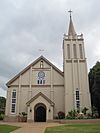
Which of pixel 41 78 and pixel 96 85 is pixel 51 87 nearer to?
pixel 41 78

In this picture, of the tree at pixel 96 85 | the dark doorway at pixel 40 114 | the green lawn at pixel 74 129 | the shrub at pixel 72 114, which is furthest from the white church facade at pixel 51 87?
the green lawn at pixel 74 129

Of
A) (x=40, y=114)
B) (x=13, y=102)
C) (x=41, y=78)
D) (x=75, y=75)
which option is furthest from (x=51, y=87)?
(x=13, y=102)

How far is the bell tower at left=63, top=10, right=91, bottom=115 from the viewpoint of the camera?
107 feet

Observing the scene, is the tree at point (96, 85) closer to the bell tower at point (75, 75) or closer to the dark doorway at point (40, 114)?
the bell tower at point (75, 75)

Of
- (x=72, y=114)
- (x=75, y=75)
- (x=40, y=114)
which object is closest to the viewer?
(x=72, y=114)

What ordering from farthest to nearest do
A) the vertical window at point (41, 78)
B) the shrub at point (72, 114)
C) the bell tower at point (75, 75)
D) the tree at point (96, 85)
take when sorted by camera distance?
1. the vertical window at point (41, 78)
2. the bell tower at point (75, 75)
3. the tree at point (96, 85)
4. the shrub at point (72, 114)

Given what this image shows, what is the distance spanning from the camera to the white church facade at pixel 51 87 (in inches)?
1287

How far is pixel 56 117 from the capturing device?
32.9 m

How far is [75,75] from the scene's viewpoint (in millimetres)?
34000

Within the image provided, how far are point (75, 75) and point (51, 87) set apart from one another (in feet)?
15.8

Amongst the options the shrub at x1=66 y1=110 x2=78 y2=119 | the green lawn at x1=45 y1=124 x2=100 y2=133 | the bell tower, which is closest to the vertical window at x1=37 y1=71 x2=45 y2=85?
the bell tower

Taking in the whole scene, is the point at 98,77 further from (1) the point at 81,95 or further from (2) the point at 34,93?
(2) the point at 34,93

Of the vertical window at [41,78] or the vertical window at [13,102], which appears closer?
the vertical window at [13,102]

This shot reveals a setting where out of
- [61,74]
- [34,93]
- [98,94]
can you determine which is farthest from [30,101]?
[98,94]
